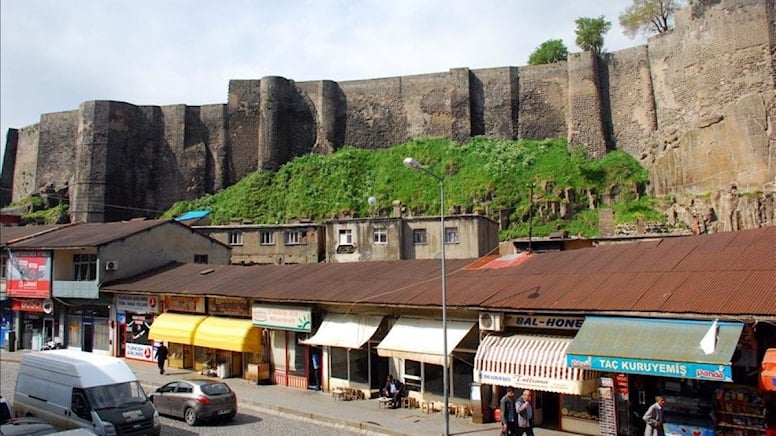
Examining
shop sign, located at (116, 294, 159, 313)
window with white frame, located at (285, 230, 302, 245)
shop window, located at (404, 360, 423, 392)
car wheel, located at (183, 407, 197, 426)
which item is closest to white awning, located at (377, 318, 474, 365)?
shop window, located at (404, 360, 423, 392)

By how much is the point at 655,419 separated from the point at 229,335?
15.8 meters

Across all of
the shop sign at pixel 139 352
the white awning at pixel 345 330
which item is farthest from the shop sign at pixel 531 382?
the shop sign at pixel 139 352

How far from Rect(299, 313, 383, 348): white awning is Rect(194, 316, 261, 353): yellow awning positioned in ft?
9.87

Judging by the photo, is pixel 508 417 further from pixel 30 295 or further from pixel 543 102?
pixel 543 102

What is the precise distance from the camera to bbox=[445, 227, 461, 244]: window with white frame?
42.6 meters

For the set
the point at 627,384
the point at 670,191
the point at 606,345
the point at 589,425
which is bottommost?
the point at 589,425

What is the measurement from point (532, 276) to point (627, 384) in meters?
4.42

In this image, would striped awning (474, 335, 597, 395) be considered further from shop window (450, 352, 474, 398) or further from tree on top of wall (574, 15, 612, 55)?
tree on top of wall (574, 15, 612, 55)

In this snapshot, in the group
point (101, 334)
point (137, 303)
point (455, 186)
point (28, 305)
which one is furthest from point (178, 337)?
point (455, 186)

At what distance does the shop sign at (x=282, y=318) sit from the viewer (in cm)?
2231

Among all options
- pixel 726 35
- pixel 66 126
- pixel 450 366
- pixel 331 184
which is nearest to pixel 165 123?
pixel 66 126

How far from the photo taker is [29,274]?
33031mm

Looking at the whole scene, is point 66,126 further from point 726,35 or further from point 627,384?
point 627,384

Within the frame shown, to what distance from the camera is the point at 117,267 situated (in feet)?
102
